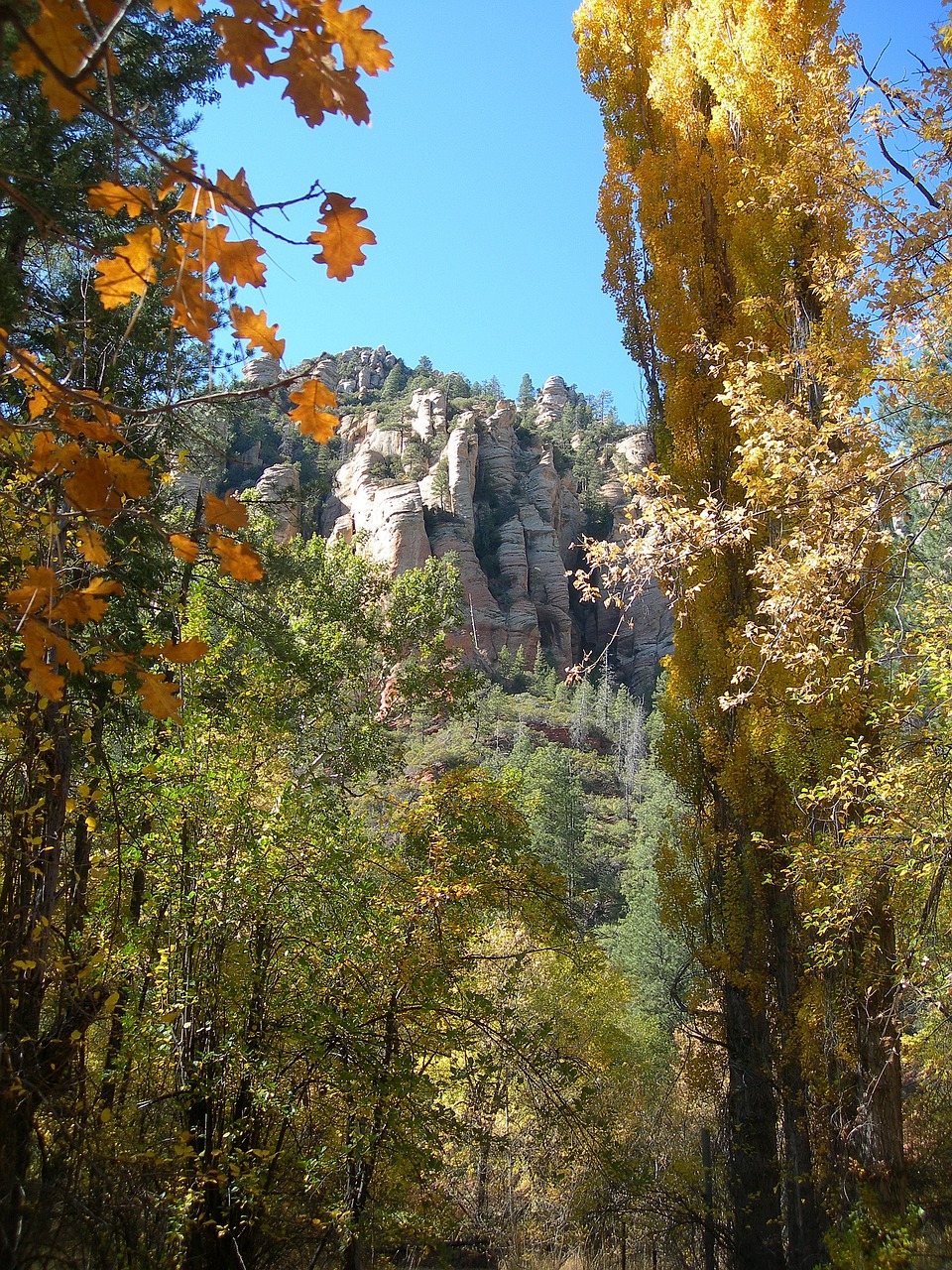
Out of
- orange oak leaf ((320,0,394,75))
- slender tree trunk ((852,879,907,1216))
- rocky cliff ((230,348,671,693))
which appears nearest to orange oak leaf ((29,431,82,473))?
orange oak leaf ((320,0,394,75))

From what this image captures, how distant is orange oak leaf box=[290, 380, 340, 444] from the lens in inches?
45.6

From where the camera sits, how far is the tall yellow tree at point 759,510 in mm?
4219

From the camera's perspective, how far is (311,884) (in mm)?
4930

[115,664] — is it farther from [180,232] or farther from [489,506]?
[489,506]

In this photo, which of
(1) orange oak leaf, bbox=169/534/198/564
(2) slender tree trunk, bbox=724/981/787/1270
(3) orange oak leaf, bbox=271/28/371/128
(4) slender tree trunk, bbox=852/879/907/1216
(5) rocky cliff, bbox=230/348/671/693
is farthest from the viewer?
(5) rocky cliff, bbox=230/348/671/693

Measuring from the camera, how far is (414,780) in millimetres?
9414

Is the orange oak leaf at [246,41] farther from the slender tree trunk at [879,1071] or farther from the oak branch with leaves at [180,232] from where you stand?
the slender tree trunk at [879,1071]

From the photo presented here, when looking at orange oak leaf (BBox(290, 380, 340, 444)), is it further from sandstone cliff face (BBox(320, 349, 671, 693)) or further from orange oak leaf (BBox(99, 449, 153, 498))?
sandstone cliff face (BBox(320, 349, 671, 693))

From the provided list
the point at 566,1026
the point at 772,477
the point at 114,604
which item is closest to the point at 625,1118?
the point at 566,1026

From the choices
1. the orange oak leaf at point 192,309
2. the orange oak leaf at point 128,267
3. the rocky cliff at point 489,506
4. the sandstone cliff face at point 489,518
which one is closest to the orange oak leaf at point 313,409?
the orange oak leaf at point 192,309

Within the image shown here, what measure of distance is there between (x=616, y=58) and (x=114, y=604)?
689 centimetres

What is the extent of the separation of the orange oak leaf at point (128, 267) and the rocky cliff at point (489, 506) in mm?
46753

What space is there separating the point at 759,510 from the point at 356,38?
3368 mm

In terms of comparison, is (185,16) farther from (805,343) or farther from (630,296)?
(630,296)
